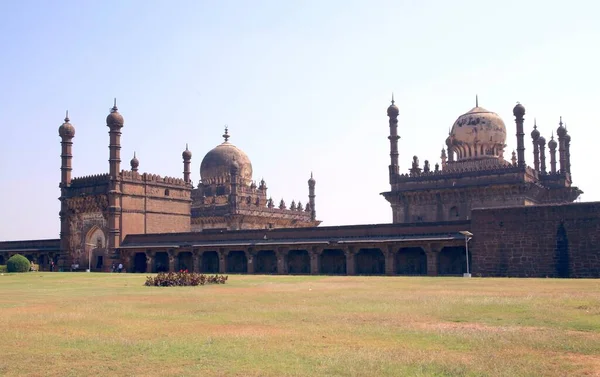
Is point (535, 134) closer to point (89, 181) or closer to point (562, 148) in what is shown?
point (562, 148)

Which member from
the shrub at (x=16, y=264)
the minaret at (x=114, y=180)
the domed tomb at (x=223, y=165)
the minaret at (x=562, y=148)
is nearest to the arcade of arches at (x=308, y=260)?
the minaret at (x=114, y=180)

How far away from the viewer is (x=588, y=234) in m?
27.3

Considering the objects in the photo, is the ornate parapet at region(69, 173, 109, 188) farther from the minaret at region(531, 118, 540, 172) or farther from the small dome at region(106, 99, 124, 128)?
the minaret at region(531, 118, 540, 172)

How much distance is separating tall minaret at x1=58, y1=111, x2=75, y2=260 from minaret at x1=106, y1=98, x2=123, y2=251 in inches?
183

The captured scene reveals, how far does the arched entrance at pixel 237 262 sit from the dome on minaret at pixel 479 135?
16.2m

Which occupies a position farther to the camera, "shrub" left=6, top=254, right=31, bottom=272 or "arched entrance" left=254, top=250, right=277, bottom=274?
"shrub" left=6, top=254, right=31, bottom=272

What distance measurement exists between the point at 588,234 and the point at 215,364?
22785 millimetres

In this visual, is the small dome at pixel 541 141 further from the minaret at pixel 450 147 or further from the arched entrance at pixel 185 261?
the arched entrance at pixel 185 261

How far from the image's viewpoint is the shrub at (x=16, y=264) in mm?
41344

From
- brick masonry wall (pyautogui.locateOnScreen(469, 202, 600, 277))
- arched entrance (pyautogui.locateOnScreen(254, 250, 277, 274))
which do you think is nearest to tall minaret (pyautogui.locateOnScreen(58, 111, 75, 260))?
arched entrance (pyautogui.locateOnScreen(254, 250, 277, 274))

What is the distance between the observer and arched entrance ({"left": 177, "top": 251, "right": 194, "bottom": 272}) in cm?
Answer: 4333

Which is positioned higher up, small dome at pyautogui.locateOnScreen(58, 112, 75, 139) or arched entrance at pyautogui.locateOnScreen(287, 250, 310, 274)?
small dome at pyautogui.locateOnScreen(58, 112, 75, 139)

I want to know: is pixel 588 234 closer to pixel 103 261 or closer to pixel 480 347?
pixel 480 347

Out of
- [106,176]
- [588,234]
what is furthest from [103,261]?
[588,234]
